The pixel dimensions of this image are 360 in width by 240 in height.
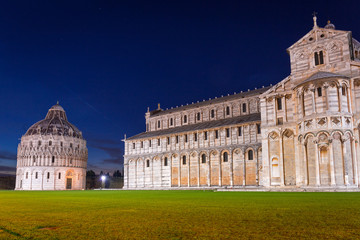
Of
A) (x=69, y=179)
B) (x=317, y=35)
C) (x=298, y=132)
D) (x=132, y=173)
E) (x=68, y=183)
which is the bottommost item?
(x=68, y=183)

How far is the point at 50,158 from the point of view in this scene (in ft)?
266

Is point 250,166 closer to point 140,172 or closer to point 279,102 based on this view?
point 279,102

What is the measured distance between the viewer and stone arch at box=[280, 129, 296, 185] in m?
32.5

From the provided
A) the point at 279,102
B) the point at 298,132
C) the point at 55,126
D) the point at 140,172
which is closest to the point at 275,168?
the point at 298,132

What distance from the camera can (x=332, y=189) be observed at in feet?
88.4

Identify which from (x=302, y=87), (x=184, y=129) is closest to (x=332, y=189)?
(x=302, y=87)

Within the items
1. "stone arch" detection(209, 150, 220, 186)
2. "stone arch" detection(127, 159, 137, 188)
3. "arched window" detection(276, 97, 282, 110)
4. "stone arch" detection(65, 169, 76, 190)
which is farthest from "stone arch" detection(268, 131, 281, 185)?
"stone arch" detection(65, 169, 76, 190)

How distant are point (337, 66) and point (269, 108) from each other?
25.1 ft

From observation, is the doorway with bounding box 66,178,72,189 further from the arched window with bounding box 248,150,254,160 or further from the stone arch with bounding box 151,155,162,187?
the arched window with bounding box 248,150,254,160

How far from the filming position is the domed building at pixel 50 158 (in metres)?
80.4

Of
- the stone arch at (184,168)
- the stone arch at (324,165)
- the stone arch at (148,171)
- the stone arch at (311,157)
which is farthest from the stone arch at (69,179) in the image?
the stone arch at (324,165)

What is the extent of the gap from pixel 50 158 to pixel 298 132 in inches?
2609

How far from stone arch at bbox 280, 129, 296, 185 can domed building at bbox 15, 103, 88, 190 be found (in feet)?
209

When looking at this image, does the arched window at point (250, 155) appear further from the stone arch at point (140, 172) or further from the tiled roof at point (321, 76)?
the stone arch at point (140, 172)
